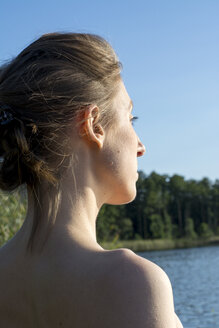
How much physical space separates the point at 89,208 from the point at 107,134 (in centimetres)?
24

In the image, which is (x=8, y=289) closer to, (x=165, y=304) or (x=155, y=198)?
(x=165, y=304)

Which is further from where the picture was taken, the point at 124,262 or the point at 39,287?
the point at 39,287

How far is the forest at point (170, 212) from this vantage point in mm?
68688

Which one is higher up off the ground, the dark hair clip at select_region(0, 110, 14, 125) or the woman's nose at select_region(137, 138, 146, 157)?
the dark hair clip at select_region(0, 110, 14, 125)

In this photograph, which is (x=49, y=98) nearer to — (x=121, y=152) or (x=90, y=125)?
(x=90, y=125)

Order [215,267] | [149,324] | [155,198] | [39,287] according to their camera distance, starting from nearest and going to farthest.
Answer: [149,324] → [39,287] → [215,267] → [155,198]

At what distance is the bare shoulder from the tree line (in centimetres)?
6116

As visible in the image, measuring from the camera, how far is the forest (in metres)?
68.7

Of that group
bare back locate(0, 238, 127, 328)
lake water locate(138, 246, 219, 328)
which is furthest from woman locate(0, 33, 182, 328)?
lake water locate(138, 246, 219, 328)

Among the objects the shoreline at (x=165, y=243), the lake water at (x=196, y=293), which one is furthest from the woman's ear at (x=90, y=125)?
the shoreline at (x=165, y=243)

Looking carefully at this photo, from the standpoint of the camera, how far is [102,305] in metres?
1.20

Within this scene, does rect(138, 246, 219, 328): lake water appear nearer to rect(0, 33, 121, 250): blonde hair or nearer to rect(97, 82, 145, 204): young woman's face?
rect(97, 82, 145, 204): young woman's face

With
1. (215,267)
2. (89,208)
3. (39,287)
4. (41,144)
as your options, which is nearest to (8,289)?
(39,287)

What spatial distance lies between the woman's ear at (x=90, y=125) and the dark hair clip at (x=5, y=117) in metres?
0.25
